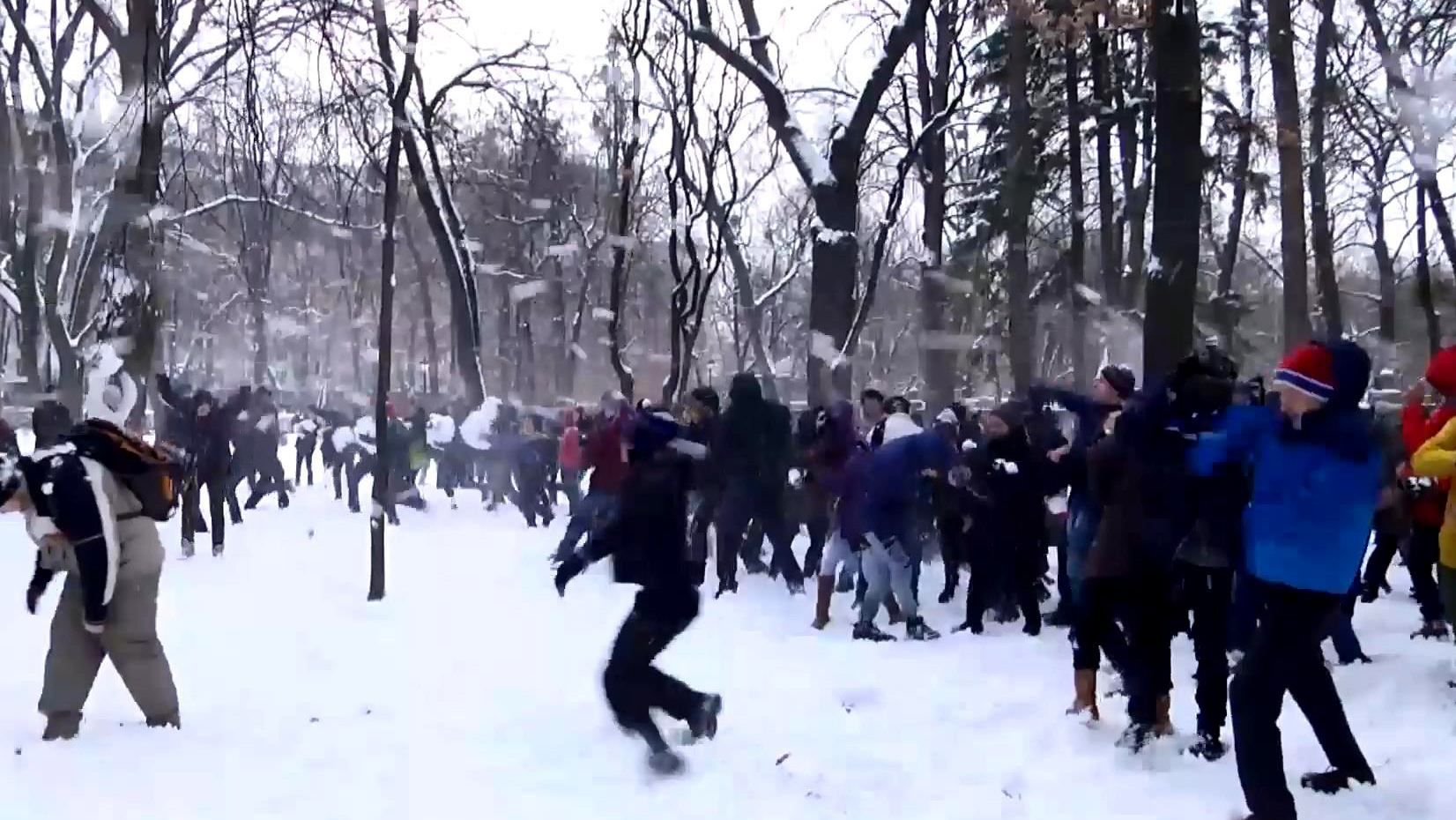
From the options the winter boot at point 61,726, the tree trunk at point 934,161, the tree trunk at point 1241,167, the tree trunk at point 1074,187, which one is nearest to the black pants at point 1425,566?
the winter boot at point 61,726

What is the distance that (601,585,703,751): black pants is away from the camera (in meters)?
6.11

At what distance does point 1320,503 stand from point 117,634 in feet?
17.3

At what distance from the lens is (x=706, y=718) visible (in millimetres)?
6352

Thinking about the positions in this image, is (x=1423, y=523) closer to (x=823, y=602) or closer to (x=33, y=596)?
(x=823, y=602)

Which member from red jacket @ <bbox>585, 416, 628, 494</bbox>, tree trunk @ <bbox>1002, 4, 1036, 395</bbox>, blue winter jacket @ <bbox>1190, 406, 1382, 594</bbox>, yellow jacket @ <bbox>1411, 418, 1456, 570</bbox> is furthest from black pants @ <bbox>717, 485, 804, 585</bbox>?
tree trunk @ <bbox>1002, 4, 1036, 395</bbox>

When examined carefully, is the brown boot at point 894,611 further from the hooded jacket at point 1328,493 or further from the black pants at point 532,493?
the black pants at point 532,493

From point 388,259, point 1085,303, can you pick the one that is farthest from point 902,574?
point 1085,303

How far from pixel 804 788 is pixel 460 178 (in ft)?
30.7

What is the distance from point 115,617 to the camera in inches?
254

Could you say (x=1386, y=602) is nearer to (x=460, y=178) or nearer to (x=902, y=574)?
(x=902, y=574)

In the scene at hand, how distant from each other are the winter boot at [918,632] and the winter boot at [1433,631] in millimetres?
3026

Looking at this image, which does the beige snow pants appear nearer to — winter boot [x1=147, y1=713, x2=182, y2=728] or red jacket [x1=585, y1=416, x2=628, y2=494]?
winter boot [x1=147, y1=713, x2=182, y2=728]

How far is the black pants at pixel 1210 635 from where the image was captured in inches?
240

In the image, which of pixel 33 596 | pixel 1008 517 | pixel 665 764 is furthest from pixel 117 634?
pixel 1008 517
